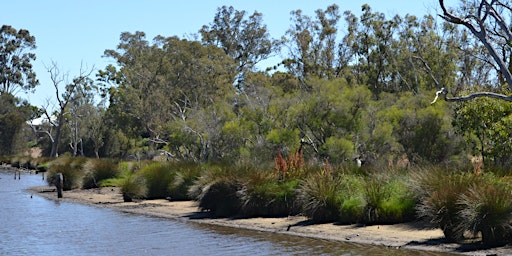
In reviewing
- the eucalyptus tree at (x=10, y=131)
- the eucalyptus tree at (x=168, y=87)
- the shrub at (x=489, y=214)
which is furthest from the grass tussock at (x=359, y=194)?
the eucalyptus tree at (x=10, y=131)

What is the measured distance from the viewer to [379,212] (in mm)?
18500

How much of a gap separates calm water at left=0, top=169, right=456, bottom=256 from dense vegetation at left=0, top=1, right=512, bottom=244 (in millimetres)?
1740

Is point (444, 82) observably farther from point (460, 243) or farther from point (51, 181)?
point (460, 243)

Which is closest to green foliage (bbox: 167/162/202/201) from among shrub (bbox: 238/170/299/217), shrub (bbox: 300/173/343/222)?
shrub (bbox: 238/170/299/217)

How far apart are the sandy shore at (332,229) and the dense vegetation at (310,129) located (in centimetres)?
43

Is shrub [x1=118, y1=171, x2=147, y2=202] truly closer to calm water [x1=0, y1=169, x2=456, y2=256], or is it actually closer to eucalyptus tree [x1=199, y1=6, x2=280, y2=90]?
calm water [x1=0, y1=169, x2=456, y2=256]

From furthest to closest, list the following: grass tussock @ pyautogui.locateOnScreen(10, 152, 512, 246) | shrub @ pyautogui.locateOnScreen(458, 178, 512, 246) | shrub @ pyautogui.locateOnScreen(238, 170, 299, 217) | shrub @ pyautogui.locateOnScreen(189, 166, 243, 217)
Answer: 1. shrub @ pyautogui.locateOnScreen(189, 166, 243, 217)
2. shrub @ pyautogui.locateOnScreen(238, 170, 299, 217)
3. grass tussock @ pyautogui.locateOnScreen(10, 152, 512, 246)
4. shrub @ pyautogui.locateOnScreen(458, 178, 512, 246)

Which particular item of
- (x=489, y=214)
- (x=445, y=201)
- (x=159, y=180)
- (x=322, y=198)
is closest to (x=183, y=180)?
(x=159, y=180)

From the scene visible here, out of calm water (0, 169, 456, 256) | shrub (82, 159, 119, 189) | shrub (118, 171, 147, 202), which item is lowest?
calm water (0, 169, 456, 256)

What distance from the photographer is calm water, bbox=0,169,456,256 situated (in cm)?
1680

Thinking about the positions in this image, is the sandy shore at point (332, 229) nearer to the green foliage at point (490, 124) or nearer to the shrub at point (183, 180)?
the shrub at point (183, 180)

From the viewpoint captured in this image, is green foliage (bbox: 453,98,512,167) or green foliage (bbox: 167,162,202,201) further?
green foliage (bbox: 167,162,202,201)

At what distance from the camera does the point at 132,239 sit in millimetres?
19078

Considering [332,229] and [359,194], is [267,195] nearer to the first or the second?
[332,229]
